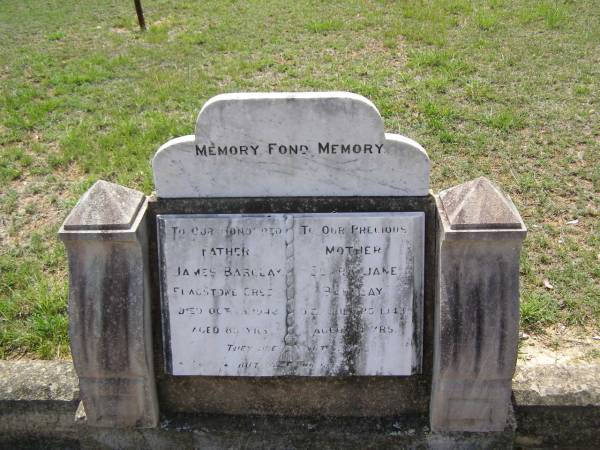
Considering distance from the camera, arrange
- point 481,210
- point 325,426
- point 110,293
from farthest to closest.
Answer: point 325,426 → point 110,293 → point 481,210

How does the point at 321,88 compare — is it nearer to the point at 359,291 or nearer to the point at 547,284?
the point at 547,284

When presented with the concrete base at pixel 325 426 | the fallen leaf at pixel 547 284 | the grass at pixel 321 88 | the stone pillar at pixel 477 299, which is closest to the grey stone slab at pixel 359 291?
the stone pillar at pixel 477 299

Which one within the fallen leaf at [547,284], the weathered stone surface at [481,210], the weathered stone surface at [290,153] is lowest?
the fallen leaf at [547,284]

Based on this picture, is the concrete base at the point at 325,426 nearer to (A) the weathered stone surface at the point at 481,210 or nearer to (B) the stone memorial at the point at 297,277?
(B) the stone memorial at the point at 297,277

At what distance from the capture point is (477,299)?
273cm

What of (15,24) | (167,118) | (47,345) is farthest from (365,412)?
(15,24)

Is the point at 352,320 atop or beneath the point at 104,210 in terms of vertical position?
beneath

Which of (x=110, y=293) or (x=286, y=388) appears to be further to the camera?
(x=286, y=388)

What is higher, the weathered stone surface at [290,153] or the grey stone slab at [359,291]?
the weathered stone surface at [290,153]

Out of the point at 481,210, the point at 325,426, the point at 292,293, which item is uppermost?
the point at 481,210

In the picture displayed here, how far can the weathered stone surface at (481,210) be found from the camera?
263cm

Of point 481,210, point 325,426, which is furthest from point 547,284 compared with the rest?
point 325,426

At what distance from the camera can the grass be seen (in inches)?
170

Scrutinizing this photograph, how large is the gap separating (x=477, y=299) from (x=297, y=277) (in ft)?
2.64
